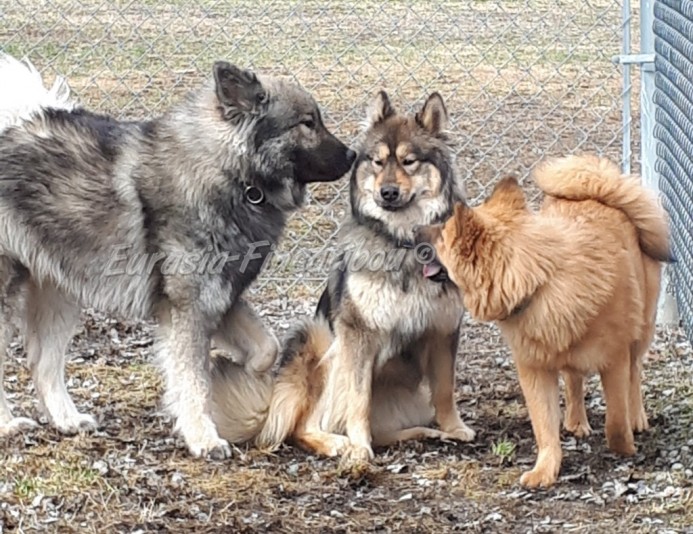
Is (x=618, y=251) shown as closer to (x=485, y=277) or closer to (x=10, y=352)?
(x=485, y=277)

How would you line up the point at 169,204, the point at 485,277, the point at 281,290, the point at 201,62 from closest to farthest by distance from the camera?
the point at 485,277 < the point at 169,204 < the point at 281,290 < the point at 201,62

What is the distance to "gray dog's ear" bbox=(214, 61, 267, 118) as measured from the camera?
4.41m

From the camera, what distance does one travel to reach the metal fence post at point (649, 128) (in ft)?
18.8

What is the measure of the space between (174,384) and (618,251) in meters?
1.77

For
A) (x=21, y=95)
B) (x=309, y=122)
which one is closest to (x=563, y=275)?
(x=309, y=122)

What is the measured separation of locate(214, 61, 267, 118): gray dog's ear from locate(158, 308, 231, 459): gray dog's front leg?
2.68 ft

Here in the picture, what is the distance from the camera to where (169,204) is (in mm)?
4387

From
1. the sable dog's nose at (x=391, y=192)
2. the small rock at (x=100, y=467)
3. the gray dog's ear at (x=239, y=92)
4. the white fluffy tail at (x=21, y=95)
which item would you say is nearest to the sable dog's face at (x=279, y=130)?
the gray dog's ear at (x=239, y=92)

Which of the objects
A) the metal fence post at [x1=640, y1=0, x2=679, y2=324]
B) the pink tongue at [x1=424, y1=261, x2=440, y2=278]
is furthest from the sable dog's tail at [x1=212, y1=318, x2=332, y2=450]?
the metal fence post at [x1=640, y1=0, x2=679, y2=324]

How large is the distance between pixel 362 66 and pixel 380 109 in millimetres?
3643

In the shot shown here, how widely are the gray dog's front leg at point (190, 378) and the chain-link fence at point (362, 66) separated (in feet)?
6.90

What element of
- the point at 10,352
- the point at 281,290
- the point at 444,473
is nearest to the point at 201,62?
the point at 281,290

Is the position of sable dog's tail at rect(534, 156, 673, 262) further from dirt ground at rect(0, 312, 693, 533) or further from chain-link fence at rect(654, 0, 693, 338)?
dirt ground at rect(0, 312, 693, 533)

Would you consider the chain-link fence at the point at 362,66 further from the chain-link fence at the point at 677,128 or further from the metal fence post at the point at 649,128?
the chain-link fence at the point at 677,128
